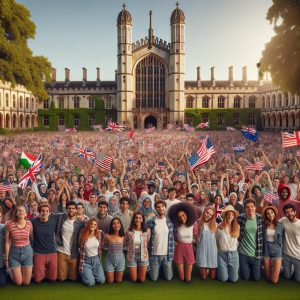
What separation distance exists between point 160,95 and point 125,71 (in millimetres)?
6088

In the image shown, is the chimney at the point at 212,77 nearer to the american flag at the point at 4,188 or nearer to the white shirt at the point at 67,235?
the american flag at the point at 4,188

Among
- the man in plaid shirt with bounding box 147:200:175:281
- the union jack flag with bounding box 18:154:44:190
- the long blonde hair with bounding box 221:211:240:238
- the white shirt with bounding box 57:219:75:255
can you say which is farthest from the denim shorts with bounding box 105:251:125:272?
the union jack flag with bounding box 18:154:44:190

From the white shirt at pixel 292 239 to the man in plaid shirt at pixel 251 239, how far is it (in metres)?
0.41

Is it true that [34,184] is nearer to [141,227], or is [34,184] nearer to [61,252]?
[61,252]

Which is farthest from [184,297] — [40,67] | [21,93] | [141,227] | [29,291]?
[21,93]

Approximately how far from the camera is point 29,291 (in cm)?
559

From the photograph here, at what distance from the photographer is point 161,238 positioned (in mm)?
5875

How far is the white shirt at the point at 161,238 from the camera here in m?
5.88

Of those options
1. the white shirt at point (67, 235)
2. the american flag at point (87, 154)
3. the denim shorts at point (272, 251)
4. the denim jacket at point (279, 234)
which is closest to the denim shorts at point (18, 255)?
the white shirt at point (67, 235)

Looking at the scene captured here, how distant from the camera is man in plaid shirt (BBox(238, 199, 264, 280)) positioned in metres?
5.90

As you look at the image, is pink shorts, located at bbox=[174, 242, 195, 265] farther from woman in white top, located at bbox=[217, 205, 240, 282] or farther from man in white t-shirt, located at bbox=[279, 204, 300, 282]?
man in white t-shirt, located at bbox=[279, 204, 300, 282]

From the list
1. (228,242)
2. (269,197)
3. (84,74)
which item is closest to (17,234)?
(228,242)

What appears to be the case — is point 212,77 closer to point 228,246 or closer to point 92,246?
point 228,246

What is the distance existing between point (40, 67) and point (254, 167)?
11.5m
